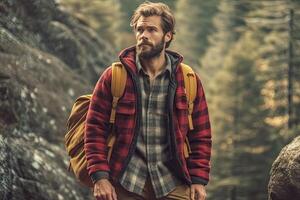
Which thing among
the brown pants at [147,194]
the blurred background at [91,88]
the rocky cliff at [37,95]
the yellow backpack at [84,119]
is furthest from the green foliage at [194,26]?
the brown pants at [147,194]

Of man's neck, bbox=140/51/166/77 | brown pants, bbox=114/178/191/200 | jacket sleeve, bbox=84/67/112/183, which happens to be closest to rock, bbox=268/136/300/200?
brown pants, bbox=114/178/191/200

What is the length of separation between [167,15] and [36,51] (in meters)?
6.75

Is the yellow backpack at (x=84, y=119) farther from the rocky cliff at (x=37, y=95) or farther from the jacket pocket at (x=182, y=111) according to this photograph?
the rocky cliff at (x=37, y=95)

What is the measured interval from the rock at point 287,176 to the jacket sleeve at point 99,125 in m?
3.11

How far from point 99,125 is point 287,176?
3.27 metres

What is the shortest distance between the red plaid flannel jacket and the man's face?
0.14 meters

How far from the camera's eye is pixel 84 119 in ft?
18.4

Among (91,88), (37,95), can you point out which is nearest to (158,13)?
(37,95)

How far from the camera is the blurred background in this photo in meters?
8.84

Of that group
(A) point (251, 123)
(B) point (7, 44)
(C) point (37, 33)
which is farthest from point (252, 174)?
(B) point (7, 44)

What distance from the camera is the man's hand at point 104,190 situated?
4867mm

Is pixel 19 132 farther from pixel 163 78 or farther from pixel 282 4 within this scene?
pixel 282 4

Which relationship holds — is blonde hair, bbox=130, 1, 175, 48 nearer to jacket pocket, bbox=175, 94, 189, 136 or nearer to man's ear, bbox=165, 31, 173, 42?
man's ear, bbox=165, 31, 173, 42

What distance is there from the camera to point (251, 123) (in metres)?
33.7
